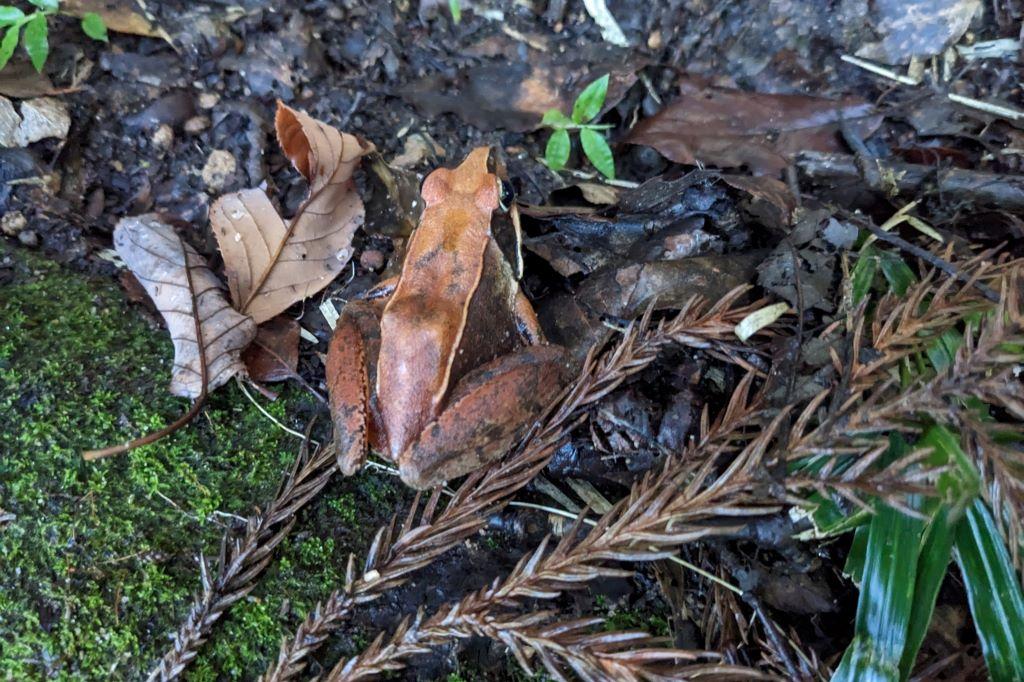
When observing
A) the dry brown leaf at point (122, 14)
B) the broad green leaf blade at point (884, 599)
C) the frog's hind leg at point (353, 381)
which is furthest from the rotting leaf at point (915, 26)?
the dry brown leaf at point (122, 14)

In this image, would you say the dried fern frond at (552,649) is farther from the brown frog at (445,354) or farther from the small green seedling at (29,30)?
the small green seedling at (29,30)

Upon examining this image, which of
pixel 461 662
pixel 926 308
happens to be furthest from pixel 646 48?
pixel 461 662

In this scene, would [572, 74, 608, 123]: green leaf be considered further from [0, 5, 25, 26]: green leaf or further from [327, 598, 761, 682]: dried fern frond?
[0, 5, 25, 26]: green leaf

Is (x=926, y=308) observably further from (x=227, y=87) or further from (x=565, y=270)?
(x=227, y=87)

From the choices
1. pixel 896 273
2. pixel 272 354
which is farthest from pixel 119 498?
pixel 896 273

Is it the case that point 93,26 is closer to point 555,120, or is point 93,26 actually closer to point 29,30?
point 29,30

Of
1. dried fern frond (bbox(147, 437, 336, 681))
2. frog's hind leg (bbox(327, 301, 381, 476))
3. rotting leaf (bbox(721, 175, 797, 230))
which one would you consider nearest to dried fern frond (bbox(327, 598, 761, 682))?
dried fern frond (bbox(147, 437, 336, 681))
